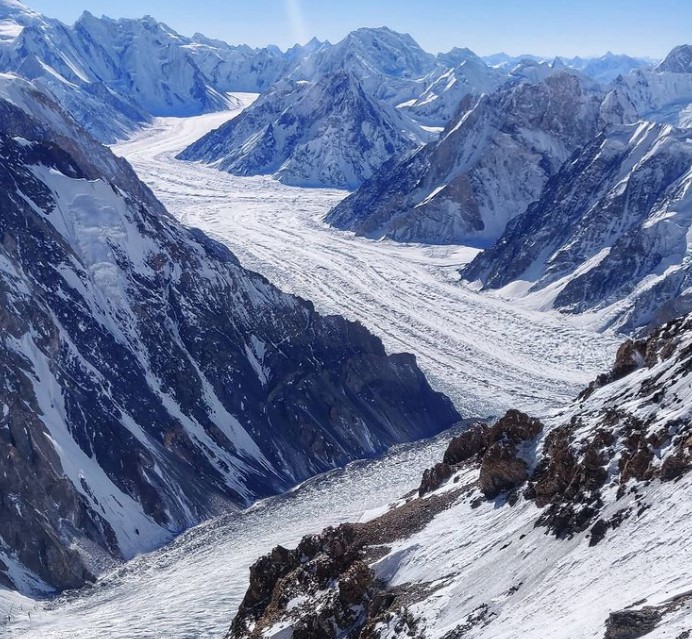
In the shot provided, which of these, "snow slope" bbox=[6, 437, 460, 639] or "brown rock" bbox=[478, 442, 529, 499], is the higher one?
"brown rock" bbox=[478, 442, 529, 499]

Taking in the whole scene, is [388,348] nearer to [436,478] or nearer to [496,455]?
[436,478]

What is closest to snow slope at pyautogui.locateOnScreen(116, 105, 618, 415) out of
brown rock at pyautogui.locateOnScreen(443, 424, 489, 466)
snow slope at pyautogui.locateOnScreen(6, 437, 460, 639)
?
snow slope at pyautogui.locateOnScreen(6, 437, 460, 639)

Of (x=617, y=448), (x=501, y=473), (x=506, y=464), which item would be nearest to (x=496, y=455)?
(x=506, y=464)

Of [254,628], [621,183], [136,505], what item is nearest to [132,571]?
[136,505]

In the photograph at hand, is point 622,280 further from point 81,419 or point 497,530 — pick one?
point 497,530

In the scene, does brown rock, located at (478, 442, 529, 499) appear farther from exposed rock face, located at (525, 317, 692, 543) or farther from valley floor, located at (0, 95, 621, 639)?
valley floor, located at (0, 95, 621, 639)

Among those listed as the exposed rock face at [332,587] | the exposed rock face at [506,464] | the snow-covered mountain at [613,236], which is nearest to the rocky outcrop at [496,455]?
the exposed rock face at [506,464]

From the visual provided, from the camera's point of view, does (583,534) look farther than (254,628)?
No
